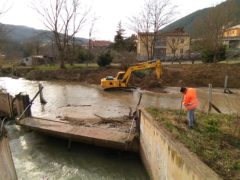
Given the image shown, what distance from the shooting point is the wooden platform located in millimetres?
8555

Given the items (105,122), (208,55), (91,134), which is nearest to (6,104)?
(105,122)

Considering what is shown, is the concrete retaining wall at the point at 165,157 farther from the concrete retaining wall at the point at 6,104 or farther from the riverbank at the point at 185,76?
the riverbank at the point at 185,76

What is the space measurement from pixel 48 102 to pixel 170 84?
1278 cm

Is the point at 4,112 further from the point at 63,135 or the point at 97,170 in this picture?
the point at 97,170

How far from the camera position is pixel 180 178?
16.5ft

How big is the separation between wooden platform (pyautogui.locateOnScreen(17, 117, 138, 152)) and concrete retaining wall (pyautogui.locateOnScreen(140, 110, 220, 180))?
0.57 meters

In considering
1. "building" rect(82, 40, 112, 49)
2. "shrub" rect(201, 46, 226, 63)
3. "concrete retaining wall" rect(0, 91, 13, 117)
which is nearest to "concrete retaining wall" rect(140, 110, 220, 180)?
"concrete retaining wall" rect(0, 91, 13, 117)

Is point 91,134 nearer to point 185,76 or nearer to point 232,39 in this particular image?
point 185,76

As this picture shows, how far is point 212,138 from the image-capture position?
6.50m

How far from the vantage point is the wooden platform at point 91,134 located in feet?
28.1

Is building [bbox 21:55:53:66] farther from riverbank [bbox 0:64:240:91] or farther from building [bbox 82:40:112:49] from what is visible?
riverbank [bbox 0:64:240:91]

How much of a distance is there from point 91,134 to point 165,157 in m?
3.87

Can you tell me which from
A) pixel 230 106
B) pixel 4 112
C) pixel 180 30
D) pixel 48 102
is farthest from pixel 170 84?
pixel 180 30

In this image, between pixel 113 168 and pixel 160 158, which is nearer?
pixel 160 158
